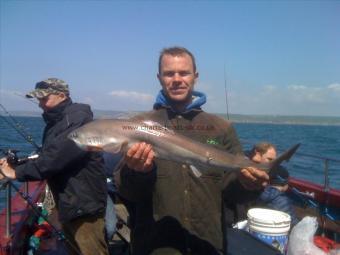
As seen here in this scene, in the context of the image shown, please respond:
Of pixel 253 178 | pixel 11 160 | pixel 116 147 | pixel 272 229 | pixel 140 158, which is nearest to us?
pixel 140 158

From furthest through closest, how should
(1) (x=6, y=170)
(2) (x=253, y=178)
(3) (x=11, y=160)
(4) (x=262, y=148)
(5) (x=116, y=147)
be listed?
(4) (x=262, y=148), (3) (x=11, y=160), (1) (x=6, y=170), (5) (x=116, y=147), (2) (x=253, y=178)

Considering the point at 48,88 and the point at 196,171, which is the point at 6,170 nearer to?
the point at 48,88

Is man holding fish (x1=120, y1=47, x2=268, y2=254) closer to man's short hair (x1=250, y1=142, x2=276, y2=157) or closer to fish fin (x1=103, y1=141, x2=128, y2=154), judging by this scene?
fish fin (x1=103, y1=141, x2=128, y2=154)

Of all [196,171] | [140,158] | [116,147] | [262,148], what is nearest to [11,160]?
[116,147]

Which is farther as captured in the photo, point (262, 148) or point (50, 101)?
point (262, 148)

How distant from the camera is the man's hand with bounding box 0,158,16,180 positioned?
4.97 metres

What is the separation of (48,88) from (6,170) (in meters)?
1.29

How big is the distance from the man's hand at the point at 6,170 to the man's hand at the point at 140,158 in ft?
8.05

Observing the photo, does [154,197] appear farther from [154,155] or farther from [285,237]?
[285,237]

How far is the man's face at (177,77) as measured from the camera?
3.31 meters

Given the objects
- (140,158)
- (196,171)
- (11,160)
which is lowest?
(11,160)

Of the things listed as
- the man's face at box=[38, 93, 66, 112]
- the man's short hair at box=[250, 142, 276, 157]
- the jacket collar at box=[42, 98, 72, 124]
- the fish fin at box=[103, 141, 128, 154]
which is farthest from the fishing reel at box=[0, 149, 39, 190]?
the man's short hair at box=[250, 142, 276, 157]

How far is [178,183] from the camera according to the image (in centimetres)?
327

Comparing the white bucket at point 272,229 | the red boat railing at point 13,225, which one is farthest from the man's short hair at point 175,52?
the white bucket at point 272,229
